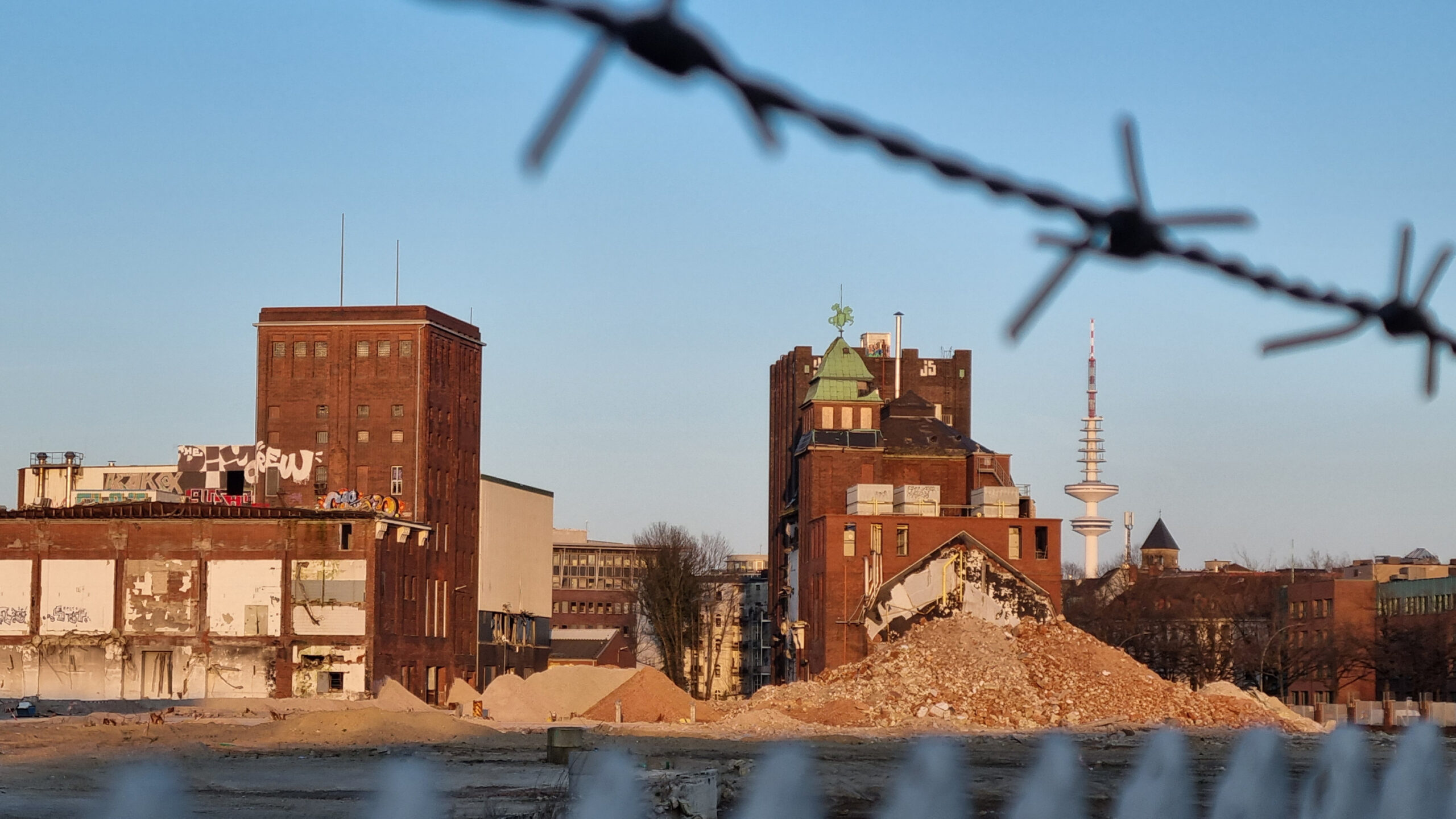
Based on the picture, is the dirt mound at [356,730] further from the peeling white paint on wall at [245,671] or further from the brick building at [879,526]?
the brick building at [879,526]

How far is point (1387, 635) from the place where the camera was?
4126 inches

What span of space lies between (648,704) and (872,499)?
15520mm

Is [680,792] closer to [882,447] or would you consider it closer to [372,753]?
[372,753]

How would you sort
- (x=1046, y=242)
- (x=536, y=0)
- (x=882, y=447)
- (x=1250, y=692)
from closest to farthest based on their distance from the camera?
(x=536, y=0), (x=1046, y=242), (x=1250, y=692), (x=882, y=447)

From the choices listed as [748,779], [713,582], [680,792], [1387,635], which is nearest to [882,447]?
[1387,635]

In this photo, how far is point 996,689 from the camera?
7238 cm

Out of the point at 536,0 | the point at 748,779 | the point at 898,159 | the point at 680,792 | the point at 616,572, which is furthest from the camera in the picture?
the point at 616,572

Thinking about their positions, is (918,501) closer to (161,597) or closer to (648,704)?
(648,704)

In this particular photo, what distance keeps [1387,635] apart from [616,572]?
95.8 m

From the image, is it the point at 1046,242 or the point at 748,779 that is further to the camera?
→ the point at 748,779

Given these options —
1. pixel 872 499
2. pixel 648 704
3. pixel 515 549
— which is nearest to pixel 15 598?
pixel 648 704

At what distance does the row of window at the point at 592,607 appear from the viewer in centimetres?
17612

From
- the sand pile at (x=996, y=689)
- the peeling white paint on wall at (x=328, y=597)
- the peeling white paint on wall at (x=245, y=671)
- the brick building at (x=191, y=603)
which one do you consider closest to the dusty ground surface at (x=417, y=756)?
the sand pile at (x=996, y=689)

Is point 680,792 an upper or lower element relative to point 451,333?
lower
